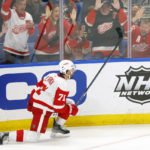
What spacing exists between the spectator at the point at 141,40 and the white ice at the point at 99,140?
0.91 m

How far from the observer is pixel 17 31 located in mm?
5641

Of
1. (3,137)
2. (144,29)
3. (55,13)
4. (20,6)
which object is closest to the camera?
(3,137)

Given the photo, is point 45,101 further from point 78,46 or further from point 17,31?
point 78,46

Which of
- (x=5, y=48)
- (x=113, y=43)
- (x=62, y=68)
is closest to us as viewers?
(x=62, y=68)

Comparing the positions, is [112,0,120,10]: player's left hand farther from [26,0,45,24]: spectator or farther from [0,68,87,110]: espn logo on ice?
[0,68,87,110]: espn logo on ice

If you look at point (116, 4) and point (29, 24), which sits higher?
point (116, 4)

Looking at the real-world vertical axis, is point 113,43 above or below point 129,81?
above

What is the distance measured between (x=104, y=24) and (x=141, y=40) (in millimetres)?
522

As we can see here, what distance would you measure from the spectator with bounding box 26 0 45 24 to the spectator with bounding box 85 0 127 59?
582mm

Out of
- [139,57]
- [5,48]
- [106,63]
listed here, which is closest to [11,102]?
[5,48]

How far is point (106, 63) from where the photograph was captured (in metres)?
5.88

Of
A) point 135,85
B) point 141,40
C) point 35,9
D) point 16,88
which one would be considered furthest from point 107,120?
point 35,9

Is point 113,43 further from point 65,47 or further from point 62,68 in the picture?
point 62,68

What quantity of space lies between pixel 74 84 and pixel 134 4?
48.8 inches
